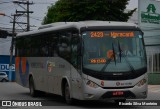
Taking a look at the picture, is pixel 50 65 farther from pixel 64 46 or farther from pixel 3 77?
pixel 3 77

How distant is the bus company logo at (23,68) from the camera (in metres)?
25.2

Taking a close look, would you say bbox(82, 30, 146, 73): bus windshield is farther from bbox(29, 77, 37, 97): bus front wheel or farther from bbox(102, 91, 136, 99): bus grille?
bbox(29, 77, 37, 97): bus front wheel

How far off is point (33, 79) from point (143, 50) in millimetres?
7839

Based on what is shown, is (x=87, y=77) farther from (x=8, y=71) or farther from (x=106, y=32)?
(x=8, y=71)

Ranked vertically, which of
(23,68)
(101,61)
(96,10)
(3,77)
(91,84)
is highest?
(96,10)

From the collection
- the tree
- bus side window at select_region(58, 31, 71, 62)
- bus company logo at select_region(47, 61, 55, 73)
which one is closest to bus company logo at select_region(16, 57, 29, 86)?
bus company logo at select_region(47, 61, 55, 73)

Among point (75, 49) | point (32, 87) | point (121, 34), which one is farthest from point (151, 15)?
point (75, 49)

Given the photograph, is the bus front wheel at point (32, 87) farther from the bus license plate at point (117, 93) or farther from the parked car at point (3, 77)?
the parked car at point (3, 77)

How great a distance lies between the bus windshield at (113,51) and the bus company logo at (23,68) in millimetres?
8017

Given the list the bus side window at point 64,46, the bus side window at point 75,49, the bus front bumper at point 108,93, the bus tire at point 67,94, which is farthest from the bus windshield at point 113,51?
the bus tire at point 67,94

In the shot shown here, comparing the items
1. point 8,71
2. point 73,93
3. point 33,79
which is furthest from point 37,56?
point 8,71

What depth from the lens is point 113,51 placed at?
1739 centimetres

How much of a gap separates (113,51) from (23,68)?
933cm

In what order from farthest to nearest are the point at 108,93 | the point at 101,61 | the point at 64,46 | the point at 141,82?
A: the point at 64,46
the point at 141,82
the point at 101,61
the point at 108,93
